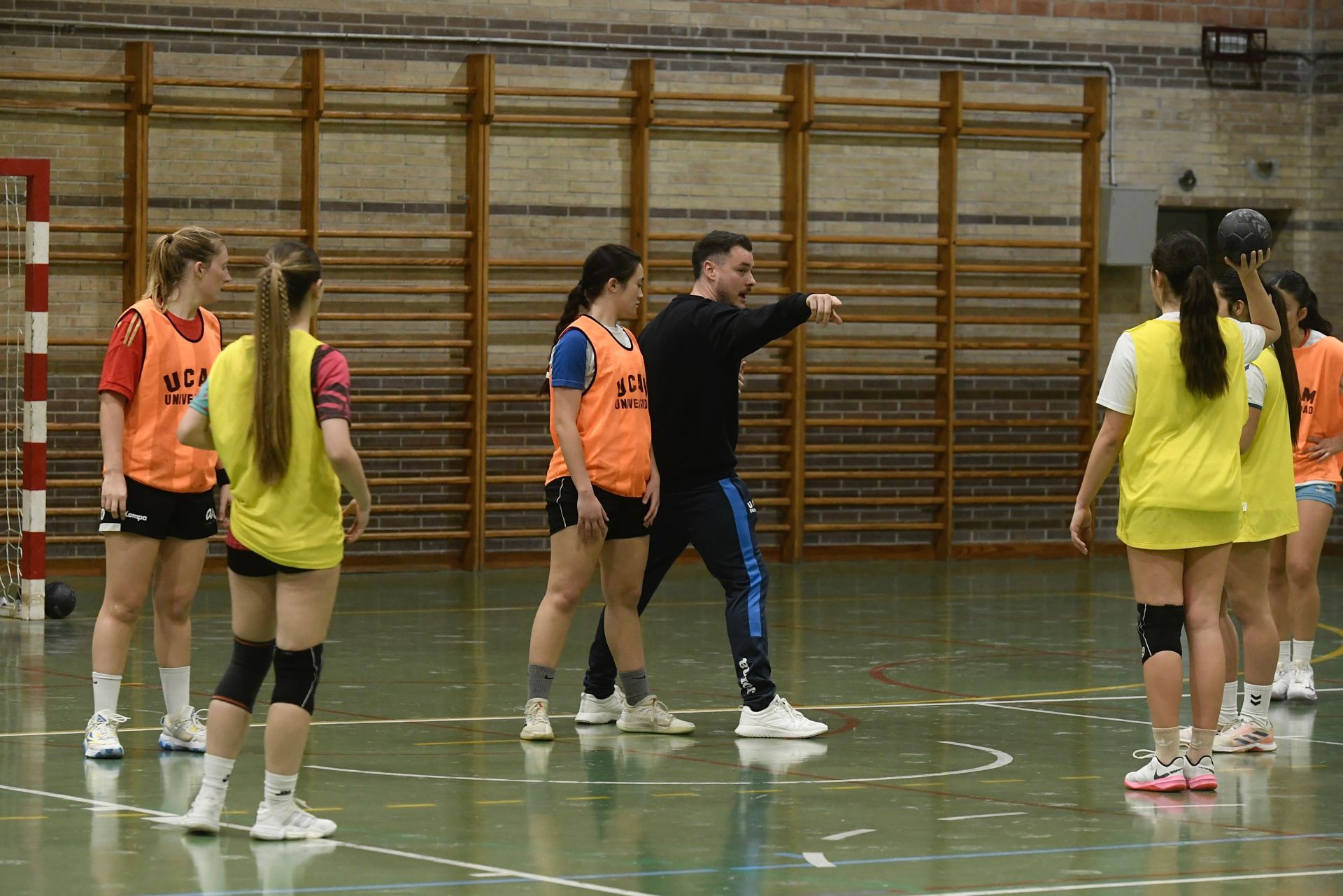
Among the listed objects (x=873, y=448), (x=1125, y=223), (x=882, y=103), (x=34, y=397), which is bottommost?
(x=873, y=448)

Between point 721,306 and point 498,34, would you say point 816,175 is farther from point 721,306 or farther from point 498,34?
point 721,306

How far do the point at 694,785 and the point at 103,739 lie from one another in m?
1.83

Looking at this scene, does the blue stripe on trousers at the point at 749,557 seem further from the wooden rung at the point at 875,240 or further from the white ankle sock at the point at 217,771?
the wooden rung at the point at 875,240

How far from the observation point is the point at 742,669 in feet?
22.1

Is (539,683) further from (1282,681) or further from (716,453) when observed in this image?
(1282,681)

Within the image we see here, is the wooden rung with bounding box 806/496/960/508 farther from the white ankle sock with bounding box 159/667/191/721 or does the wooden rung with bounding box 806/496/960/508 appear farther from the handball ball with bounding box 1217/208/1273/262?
the white ankle sock with bounding box 159/667/191/721

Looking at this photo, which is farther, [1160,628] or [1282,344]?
[1282,344]

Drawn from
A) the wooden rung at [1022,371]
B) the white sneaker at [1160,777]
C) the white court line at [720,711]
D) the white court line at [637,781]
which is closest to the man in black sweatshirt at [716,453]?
the white court line at [720,711]

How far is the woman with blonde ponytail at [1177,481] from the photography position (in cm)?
582

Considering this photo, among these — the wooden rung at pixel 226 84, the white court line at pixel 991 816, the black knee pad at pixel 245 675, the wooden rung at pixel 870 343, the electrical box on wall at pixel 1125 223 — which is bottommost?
the white court line at pixel 991 816

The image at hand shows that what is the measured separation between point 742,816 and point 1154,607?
4.53ft

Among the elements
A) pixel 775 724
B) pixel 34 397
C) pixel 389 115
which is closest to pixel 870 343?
pixel 389 115

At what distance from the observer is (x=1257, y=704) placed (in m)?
6.68

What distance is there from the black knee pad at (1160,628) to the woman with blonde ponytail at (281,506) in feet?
7.57
